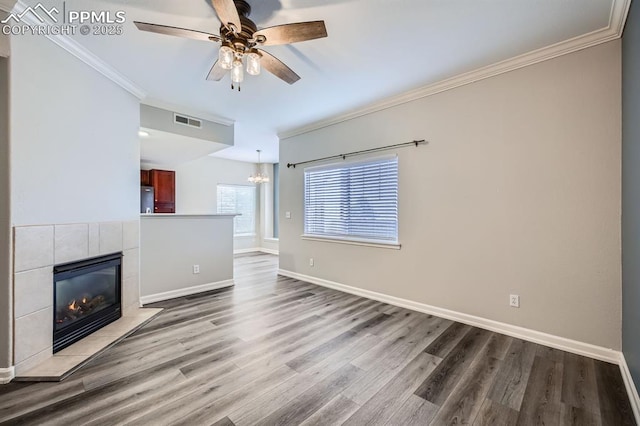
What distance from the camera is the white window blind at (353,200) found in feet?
12.3

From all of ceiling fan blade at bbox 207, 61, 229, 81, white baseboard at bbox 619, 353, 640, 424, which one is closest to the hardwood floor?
white baseboard at bbox 619, 353, 640, 424

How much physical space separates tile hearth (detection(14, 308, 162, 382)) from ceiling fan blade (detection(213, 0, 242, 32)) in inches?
Result: 111

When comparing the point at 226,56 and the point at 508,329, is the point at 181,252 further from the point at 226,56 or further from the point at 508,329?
the point at 508,329

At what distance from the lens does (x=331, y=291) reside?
4250mm

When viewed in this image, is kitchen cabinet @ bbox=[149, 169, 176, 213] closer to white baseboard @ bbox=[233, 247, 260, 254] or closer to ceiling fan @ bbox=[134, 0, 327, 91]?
white baseboard @ bbox=[233, 247, 260, 254]

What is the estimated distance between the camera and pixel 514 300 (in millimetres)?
2709

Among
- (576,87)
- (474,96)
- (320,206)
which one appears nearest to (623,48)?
(576,87)

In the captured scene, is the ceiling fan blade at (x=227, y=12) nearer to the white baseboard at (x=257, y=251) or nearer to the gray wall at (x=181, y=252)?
the gray wall at (x=181, y=252)

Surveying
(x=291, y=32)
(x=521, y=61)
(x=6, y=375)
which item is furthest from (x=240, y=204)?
(x=521, y=61)

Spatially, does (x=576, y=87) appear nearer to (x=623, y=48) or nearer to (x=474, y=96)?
(x=623, y=48)

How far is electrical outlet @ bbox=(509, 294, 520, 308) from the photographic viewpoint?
2.69m

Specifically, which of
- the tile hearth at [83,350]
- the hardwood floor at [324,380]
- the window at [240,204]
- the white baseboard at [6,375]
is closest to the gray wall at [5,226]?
the white baseboard at [6,375]

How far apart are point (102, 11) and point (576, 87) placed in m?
3.96

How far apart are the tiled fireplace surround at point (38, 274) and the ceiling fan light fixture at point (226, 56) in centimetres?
201
